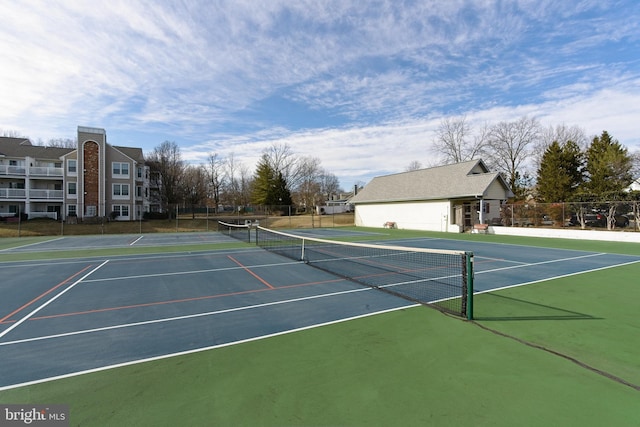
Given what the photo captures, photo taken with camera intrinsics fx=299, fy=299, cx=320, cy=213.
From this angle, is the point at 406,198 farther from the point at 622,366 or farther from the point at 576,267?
the point at 622,366

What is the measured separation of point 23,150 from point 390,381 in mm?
58717

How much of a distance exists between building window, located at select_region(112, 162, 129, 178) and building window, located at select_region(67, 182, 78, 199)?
4.65m

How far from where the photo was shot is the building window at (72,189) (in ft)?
127

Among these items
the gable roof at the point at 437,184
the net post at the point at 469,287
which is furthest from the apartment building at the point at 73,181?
the net post at the point at 469,287

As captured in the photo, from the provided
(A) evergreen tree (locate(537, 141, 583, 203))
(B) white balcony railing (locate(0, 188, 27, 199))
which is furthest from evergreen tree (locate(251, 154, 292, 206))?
(A) evergreen tree (locate(537, 141, 583, 203))

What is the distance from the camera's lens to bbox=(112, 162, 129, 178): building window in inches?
1594

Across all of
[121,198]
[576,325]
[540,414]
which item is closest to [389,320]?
[540,414]

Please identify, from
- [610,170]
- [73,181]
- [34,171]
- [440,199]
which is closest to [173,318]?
[440,199]

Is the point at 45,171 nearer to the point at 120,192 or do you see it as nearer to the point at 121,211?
the point at 120,192

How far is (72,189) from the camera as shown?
38.8 m

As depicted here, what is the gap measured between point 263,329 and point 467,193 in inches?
1074

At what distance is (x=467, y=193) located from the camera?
28.1m

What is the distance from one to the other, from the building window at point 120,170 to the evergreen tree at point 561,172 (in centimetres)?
5423

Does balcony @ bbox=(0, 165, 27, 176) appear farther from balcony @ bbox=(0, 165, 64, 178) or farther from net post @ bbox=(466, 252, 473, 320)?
net post @ bbox=(466, 252, 473, 320)
